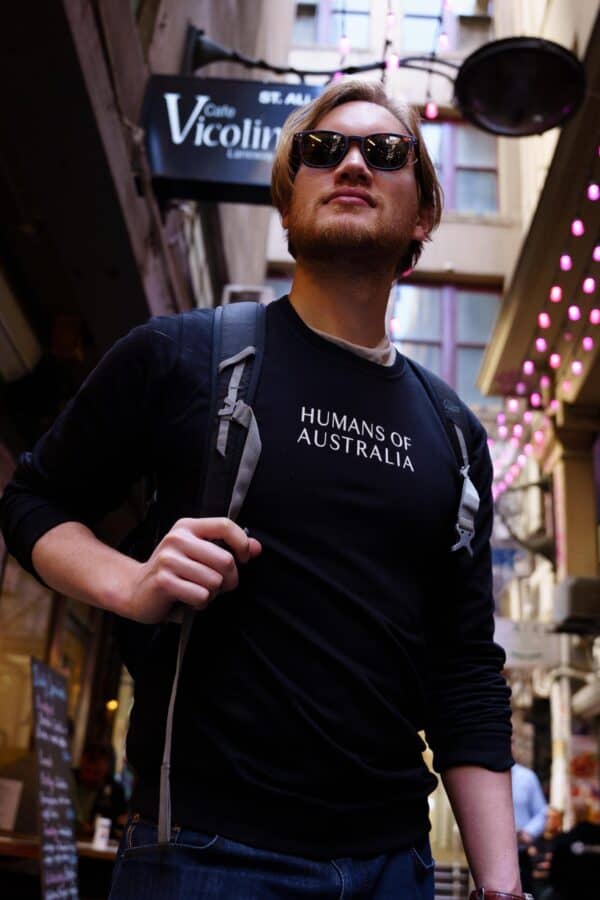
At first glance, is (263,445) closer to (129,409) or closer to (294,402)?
(294,402)

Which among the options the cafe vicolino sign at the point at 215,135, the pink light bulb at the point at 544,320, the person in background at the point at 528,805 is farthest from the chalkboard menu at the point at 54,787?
the pink light bulb at the point at 544,320

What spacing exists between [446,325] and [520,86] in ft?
41.6

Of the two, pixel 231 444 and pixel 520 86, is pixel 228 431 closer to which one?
pixel 231 444

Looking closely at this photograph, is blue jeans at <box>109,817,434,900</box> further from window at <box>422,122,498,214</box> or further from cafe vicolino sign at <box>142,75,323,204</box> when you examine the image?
window at <box>422,122,498,214</box>

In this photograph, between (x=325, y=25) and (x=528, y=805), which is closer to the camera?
(x=528, y=805)

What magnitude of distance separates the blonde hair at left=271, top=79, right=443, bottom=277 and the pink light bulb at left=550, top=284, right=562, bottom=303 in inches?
394

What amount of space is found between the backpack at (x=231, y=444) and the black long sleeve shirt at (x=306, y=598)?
0.08 ft

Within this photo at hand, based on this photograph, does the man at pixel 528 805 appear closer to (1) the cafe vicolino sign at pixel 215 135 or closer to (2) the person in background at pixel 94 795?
(2) the person in background at pixel 94 795

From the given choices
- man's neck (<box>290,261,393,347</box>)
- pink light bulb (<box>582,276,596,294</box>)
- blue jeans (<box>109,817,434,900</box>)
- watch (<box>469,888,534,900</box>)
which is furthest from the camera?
pink light bulb (<box>582,276,596,294</box>)

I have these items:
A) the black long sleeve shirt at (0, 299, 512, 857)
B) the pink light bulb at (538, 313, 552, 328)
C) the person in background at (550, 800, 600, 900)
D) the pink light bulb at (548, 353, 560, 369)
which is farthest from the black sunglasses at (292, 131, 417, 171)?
the pink light bulb at (548, 353, 560, 369)

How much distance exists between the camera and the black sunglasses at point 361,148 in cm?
183

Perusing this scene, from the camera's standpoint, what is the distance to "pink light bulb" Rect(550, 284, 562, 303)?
1156 centimetres

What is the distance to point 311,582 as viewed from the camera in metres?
1.46

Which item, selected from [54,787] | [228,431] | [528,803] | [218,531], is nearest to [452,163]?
[528,803]
